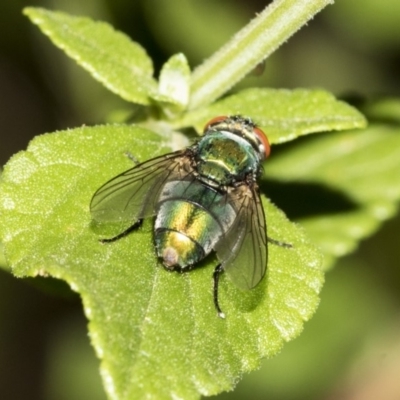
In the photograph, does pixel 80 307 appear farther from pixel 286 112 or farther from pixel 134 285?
pixel 134 285

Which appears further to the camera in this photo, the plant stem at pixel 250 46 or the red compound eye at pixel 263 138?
the red compound eye at pixel 263 138

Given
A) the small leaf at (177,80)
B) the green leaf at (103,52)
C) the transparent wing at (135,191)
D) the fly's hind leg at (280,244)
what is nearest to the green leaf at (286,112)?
the small leaf at (177,80)

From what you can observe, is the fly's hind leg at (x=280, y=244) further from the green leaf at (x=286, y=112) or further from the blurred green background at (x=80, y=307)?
the blurred green background at (x=80, y=307)

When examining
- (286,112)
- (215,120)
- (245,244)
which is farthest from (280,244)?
(286,112)

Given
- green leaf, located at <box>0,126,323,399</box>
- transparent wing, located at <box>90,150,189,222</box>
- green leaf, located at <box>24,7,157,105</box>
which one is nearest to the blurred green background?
green leaf, located at <box>24,7,157,105</box>

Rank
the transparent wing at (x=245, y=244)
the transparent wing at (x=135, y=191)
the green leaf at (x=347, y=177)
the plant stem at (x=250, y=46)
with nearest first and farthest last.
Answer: the transparent wing at (x=245, y=244), the transparent wing at (x=135, y=191), the plant stem at (x=250, y=46), the green leaf at (x=347, y=177)

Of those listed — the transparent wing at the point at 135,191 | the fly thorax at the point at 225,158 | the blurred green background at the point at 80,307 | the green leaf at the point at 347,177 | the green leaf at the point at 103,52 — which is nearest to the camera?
the transparent wing at the point at 135,191

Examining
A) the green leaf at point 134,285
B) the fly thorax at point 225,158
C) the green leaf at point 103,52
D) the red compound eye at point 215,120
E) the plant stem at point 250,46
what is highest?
the green leaf at point 103,52

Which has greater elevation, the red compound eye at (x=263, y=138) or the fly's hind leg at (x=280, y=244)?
the red compound eye at (x=263, y=138)
